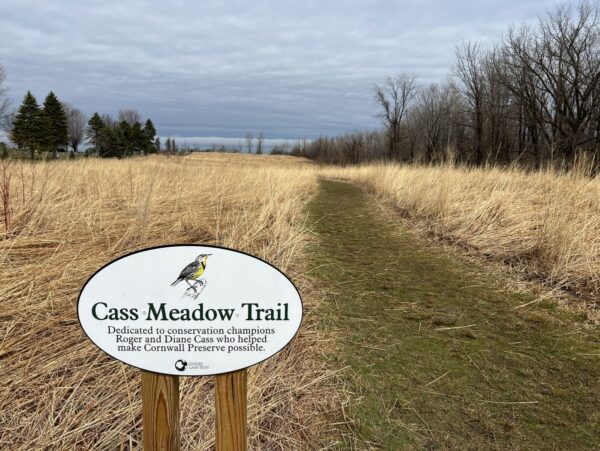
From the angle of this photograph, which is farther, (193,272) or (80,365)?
(80,365)

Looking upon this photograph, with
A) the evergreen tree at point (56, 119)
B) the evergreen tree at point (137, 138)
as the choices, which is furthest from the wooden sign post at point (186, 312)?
the evergreen tree at point (137, 138)

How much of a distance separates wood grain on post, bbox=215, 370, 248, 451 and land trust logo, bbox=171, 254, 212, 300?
26 centimetres

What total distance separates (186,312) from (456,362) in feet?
6.45

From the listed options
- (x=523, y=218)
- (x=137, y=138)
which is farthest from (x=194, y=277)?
(x=137, y=138)

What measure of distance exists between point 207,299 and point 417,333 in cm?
216

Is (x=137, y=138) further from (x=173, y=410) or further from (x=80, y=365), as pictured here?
(x=173, y=410)

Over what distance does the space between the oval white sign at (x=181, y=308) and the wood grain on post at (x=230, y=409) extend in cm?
5

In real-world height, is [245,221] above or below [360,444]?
above

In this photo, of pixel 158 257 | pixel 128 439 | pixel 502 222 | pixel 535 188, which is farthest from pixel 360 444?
pixel 535 188

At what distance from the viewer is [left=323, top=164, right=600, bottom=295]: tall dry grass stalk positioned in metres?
3.95

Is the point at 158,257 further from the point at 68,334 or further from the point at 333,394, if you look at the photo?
the point at 68,334

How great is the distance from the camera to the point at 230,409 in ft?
3.83

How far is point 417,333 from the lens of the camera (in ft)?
9.42

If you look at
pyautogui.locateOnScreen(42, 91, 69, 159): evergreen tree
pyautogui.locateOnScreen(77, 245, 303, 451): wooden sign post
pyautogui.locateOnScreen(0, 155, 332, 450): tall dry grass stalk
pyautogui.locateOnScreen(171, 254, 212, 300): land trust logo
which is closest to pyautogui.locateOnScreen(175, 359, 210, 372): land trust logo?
pyautogui.locateOnScreen(77, 245, 303, 451): wooden sign post
